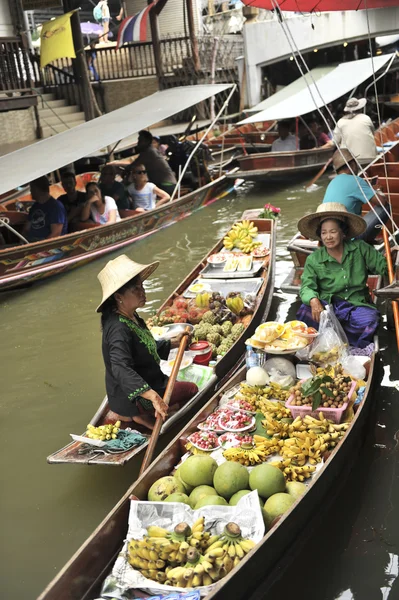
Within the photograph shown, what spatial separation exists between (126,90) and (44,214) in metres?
10.6

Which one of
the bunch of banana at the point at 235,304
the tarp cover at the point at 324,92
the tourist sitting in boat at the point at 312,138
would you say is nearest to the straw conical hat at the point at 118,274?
the bunch of banana at the point at 235,304

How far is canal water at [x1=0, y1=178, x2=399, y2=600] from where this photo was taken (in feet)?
10.5

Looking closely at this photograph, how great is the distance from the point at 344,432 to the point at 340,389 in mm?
328

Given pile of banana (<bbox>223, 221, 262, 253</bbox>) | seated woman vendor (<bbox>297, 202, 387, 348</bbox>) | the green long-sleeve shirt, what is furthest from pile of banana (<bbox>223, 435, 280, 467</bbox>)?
pile of banana (<bbox>223, 221, 262, 253</bbox>)

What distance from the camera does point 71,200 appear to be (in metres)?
8.65

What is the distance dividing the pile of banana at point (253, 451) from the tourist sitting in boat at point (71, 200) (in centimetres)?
565

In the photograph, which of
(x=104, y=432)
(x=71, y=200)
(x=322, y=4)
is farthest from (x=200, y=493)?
(x=322, y=4)

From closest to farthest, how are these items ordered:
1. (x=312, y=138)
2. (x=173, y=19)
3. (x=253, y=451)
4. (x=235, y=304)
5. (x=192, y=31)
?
1. (x=253, y=451)
2. (x=235, y=304)
3. (x=312, y=138)
4. (x=192, y=31)
5. (x=173, y=19)

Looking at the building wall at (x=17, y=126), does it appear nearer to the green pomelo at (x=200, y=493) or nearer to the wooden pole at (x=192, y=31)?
the wooden pole at (x=192, y=31)

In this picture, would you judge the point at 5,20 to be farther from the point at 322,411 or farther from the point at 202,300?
the point at 322,411

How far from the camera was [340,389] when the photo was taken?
12.4 ft

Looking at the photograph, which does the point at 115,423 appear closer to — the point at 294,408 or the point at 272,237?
the point at 294,408

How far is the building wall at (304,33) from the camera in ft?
56.1

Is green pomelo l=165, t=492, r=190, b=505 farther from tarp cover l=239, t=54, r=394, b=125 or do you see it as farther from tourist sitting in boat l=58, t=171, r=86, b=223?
tarp cover l=239, t=54, r=394, b=125
